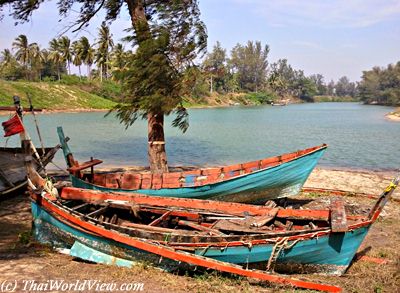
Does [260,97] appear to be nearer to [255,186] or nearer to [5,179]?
[5,179]

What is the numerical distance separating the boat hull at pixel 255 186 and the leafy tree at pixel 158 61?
2.42 metres

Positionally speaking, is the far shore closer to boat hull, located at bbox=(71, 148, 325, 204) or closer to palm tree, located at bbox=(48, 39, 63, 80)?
boat hull, located at bbox=(71, 148, 325, 204)

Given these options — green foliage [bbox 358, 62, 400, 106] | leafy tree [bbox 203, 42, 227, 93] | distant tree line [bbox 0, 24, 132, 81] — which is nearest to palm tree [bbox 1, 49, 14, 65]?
distant tree line [bbox 0, 24, 132, 81]

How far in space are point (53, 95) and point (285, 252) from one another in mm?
63217

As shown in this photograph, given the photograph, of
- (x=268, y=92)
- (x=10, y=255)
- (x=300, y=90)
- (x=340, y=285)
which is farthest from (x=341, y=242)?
(x=300, y=90)

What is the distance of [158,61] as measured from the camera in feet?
34.2

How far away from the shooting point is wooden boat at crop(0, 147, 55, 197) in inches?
430

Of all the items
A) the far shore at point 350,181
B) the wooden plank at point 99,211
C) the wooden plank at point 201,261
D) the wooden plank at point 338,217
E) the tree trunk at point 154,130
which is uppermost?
the tree trunk at point 154,130

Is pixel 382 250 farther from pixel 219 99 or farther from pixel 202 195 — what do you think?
pixel 219 99

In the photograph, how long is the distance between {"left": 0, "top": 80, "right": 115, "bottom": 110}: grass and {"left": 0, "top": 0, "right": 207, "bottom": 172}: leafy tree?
4769 centimetres

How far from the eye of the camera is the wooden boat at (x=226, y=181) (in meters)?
9.30

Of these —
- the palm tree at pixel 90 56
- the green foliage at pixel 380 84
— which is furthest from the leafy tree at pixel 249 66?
the palm tree at pixel 90 56

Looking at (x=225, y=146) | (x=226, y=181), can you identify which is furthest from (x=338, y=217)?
(x=225, y=146)

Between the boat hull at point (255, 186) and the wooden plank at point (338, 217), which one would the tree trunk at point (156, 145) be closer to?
the boat hull at point (255, 186)
